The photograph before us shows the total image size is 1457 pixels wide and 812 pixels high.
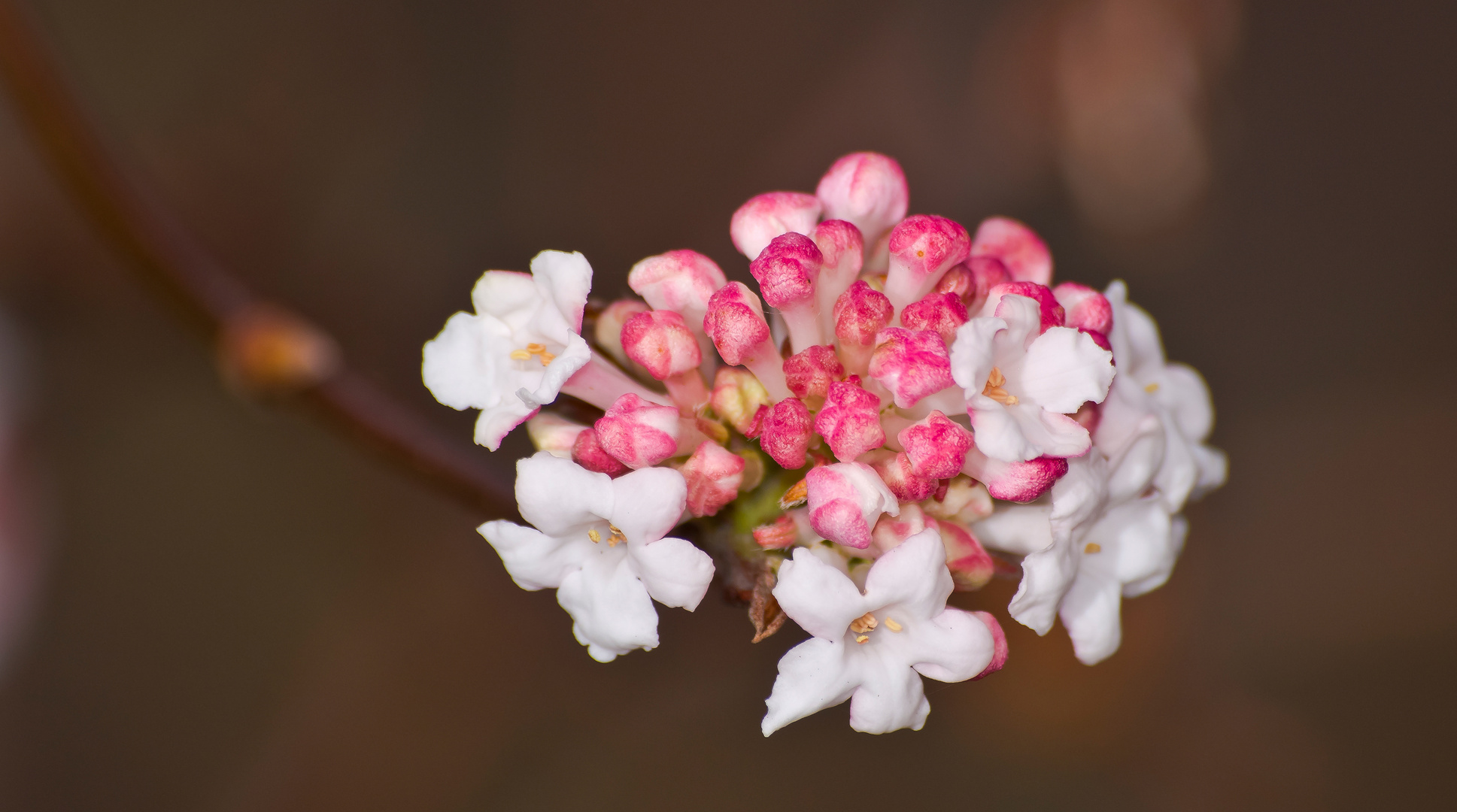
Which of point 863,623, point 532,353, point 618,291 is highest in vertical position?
point 618,291

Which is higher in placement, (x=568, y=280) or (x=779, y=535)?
(x=568, y=280)

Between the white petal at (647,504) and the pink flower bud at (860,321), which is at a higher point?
the pink flower bud at (860,321)

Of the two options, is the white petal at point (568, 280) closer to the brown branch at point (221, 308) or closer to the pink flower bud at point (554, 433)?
the pink flower bud at point (554, 433)

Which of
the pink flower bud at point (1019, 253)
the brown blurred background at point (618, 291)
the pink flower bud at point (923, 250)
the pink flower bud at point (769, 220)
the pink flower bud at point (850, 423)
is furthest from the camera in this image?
the brown blurred background at point (618, 291)

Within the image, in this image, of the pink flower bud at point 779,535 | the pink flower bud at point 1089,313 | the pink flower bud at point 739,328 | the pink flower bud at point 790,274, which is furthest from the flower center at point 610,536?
the pink flower bud at point 1089,313

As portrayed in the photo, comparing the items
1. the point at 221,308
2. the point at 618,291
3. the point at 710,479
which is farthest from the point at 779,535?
the point at 618,291

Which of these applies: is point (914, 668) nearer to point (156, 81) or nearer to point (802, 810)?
point (802, 810)

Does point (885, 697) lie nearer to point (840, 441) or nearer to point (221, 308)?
point (840, 441)
